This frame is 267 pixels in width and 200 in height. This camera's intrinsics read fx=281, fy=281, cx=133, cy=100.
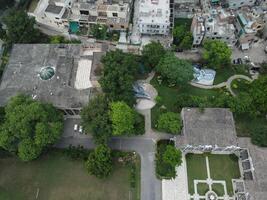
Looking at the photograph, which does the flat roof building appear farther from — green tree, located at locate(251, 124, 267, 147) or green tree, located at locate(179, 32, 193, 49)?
green tree, located at locate(251, 124, 267, 147)

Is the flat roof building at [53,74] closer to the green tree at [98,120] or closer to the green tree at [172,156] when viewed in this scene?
the green tree at [98,120]

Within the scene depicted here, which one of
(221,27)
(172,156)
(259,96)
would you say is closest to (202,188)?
(172,156)

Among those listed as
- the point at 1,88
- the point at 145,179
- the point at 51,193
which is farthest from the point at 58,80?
the point at 145,179

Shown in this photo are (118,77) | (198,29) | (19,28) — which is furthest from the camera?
(19,28)

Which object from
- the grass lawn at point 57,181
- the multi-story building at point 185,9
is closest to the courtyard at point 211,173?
the grass lawn at point 57,181

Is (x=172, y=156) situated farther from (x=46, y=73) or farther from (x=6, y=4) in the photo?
(x=6, y=4)

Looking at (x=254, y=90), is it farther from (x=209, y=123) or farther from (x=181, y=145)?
(x=181, y=145)

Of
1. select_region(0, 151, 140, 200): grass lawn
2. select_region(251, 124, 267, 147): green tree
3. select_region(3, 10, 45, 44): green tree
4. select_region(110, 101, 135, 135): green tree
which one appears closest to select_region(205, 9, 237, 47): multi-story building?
select_region(251, 124, 267, 147): green tree
